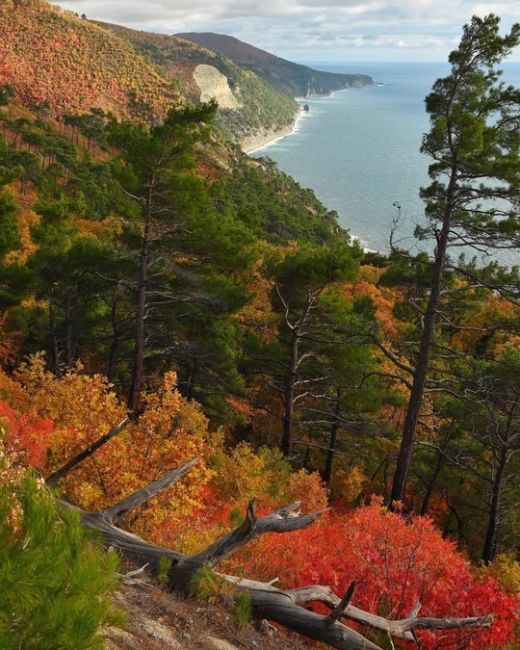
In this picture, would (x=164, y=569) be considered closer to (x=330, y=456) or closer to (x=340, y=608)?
(x=340, y=608)

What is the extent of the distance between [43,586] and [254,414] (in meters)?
22.3

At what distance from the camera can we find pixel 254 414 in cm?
2497

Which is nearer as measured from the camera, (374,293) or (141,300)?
(141,300)

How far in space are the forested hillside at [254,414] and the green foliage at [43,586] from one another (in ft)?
0.04

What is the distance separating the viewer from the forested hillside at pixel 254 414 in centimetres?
677

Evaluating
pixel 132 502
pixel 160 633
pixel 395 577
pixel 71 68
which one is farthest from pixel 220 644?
pixel 71 68

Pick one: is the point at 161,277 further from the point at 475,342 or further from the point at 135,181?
the point at 475,342

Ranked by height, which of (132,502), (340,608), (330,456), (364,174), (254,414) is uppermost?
(364,174)

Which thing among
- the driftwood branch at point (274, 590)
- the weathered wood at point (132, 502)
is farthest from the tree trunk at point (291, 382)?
the driftwood branch at point (274, 590)

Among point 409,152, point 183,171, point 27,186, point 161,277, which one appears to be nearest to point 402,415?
point 161,277

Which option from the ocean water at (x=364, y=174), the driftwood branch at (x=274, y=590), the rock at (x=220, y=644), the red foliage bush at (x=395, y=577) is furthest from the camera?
the ocean water at (x=364, y=174)

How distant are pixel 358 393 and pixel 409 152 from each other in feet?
490

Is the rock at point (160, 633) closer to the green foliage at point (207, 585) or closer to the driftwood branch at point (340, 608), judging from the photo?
the green foliage at point (207, 585)

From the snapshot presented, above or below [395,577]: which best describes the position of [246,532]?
above
